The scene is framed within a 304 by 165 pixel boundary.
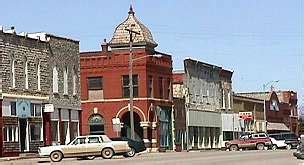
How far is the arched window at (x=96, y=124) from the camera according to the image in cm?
7038

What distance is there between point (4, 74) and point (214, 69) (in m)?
42.3

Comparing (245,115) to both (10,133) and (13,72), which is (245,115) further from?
(10,133)

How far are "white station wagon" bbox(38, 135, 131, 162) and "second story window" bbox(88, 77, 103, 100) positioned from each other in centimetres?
2296

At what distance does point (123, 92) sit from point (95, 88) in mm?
2688

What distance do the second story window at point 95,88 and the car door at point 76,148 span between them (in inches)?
935

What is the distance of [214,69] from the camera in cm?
8981

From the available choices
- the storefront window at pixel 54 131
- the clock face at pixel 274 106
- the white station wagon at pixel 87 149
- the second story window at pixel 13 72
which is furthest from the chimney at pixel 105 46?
the clock face at pixel 274 106

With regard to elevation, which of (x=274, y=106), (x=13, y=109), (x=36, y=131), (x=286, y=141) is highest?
(x=13, y=109)

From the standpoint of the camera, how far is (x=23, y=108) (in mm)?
52719

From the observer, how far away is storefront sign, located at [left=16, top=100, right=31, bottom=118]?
52.2 m

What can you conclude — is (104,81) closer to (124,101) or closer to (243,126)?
(124,101)

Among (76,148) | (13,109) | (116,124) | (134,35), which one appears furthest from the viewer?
(134,35)

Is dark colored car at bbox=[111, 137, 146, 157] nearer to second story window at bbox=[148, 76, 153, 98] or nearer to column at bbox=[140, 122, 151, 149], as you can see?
column at bbox=[140, 122, 151, 149]

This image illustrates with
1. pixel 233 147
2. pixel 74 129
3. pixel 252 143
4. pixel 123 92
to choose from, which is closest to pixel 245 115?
pixel 233 147
